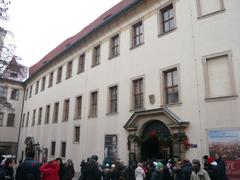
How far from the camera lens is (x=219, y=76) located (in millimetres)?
12133

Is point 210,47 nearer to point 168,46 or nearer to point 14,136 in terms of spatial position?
point 168,46

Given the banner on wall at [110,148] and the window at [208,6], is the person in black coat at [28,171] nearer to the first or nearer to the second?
the banner on wall at [110,148]

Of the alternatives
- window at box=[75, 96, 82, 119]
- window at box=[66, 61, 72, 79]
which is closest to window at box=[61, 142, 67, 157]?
window at box=[75, 96, 82, 119]

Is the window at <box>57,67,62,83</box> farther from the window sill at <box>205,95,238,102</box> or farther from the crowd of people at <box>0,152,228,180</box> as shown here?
the window sill at <box>205,95,238,102</box>

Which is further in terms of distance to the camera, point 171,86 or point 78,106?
point 78,106

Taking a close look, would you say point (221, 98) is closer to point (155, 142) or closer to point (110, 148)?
point (155, 142)

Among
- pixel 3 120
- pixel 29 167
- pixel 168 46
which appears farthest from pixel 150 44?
pixel 3 120

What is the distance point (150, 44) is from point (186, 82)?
3.95 meters

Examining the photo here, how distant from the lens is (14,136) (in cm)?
3788

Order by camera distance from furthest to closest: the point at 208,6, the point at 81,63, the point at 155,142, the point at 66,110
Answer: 1. the point at 66,110
2. the point at 81,63
3. the point at 155,142
4. the point at 208,6

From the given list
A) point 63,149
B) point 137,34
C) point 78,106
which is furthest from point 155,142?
point 63,149

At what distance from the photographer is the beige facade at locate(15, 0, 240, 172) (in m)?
12.1

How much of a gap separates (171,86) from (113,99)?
5.32 m

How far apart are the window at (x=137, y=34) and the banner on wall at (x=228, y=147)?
315 inches
